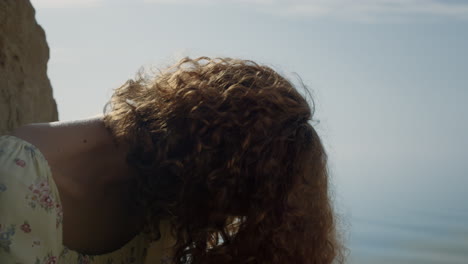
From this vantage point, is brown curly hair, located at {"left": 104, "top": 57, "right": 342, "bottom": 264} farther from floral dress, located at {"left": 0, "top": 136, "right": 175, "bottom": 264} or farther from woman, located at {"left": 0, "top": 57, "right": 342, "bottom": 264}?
floral dress, located at {"left": 0, "top": 136, "right": 175, "bottom": 264}

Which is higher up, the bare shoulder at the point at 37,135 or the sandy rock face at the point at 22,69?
the bare shoulder at the point at 37,135

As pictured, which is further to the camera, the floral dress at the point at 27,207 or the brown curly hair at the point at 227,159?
the brown curly hair at the point at 227,159

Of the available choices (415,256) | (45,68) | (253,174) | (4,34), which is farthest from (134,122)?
(415,256)

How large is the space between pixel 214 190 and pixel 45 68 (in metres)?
1.81

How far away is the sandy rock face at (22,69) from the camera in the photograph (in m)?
2.75

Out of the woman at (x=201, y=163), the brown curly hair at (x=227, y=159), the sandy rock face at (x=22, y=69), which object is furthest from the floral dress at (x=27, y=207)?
the sandy rock face at (x=22, y=69)

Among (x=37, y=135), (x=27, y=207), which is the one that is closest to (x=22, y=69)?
(x=37, y=135)

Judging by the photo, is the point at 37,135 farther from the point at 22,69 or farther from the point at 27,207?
the point at 22,69

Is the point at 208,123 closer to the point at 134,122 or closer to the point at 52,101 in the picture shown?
the point at 134,122

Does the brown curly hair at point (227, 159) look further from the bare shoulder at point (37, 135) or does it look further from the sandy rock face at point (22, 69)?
the sandy rock face at point (22, 69)

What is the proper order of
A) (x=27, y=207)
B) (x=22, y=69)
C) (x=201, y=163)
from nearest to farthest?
(x=27, y=207)
(x=201, y=163)
(x=22, y=69)

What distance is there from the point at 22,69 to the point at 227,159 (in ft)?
5.28

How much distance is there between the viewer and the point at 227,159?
1722 mm

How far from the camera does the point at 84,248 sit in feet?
6.43
